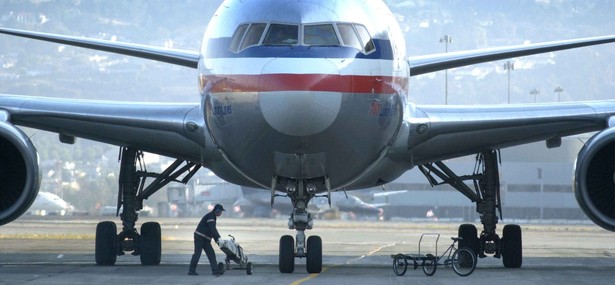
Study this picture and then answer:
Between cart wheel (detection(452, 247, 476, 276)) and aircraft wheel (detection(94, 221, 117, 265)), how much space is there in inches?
271

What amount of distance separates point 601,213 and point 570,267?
16.9ft

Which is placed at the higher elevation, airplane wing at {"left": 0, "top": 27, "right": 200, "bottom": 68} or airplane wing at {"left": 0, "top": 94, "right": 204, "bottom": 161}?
airplane wing at {"left": 0, "top": 27, "right": 200, "bottom": 68}

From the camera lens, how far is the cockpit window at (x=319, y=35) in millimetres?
20578

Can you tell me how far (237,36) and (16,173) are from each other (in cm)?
553

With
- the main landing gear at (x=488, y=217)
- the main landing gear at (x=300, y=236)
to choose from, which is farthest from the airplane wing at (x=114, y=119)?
the main landing gear at (x=488, y=217)

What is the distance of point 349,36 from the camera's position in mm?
20969

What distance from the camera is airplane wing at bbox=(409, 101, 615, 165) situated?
81.5 ft

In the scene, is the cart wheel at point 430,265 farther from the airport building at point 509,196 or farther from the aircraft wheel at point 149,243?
the airport building at point 509,196

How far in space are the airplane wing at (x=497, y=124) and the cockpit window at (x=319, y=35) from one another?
4.24m

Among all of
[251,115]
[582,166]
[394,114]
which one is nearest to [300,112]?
[251,115]

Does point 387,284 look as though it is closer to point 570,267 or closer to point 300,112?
point 300,112

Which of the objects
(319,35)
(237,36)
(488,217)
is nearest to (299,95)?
(319,35)

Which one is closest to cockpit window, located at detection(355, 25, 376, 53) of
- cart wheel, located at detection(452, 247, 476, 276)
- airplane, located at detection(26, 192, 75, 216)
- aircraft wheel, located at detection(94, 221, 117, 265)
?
cart wheel, located at detection(452, 247, 476, 276)

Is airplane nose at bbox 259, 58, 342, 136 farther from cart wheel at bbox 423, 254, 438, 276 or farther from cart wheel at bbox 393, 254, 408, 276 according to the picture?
cart wheel at bbox 423, 254, 438, 276
